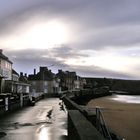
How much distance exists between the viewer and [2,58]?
9131cm

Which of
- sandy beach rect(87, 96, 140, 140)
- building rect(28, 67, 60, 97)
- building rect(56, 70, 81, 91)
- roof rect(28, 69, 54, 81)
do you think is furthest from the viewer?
building rect(56, 70, 81, 91)

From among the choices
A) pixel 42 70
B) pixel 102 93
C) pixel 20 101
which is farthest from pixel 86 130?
pixel 42 70

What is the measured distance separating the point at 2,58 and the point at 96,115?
7299 cm

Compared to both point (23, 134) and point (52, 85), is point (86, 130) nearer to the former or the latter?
point (23, 134)

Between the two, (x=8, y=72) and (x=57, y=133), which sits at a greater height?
(x=8, y=72)

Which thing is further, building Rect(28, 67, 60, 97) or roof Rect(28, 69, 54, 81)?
roof Rect(28, 69, 54, 81)

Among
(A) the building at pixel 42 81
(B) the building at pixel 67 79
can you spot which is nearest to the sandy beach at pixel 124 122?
(A) the building at pixel 42 81

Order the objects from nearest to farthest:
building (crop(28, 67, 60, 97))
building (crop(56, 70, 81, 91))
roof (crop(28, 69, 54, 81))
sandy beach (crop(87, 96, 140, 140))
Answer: sandy beach (crop(87, 96, 140, 140)), building (crop(28, 67, 60, 97)), roof (crop(28, 69, 54, 81)), building (crop(56, 70, 81, 91))

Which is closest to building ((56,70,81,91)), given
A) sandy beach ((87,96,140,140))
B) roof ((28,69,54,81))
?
roof ((28,69,54,81))

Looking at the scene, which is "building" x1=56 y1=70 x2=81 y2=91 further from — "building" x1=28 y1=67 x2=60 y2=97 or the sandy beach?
the sandy beach

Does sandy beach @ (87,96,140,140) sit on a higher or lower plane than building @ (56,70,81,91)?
lower

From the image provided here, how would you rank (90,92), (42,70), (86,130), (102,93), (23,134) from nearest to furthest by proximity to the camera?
(86,130) → (23,134) → (90,92) → (102,93) → (42,70)

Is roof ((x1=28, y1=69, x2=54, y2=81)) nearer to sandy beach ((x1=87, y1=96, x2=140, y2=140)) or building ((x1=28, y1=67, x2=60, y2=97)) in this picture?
building ((x1=28, y1=67, x2=60, y2=97))

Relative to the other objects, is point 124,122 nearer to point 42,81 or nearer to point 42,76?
point 42,76
